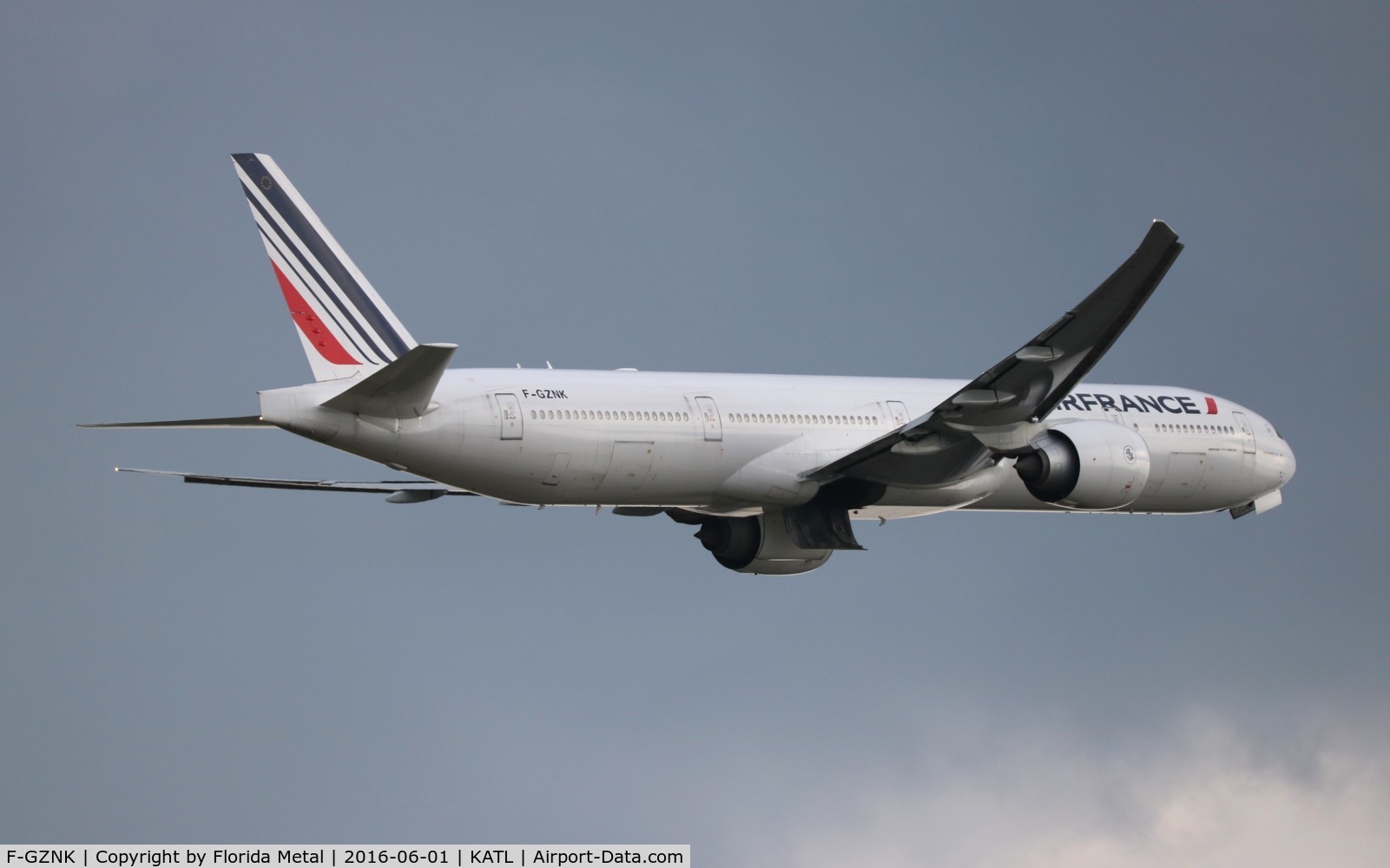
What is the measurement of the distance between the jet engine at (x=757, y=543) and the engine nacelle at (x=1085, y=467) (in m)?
4.55

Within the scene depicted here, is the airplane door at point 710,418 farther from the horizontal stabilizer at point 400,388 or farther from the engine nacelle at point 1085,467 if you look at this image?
the engine nacelle at point 1085,467

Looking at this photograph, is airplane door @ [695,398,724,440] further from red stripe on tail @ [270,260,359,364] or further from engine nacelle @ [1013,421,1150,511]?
red stripe on tail @ [270,260,359,364]

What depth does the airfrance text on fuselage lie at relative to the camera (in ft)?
110

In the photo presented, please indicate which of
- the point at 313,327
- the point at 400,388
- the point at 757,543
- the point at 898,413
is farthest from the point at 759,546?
the point at 313,327

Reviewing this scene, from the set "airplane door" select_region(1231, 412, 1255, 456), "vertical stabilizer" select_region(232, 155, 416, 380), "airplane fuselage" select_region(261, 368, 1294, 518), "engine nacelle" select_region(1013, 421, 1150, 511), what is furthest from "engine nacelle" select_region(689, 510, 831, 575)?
"airplane door" select_region(1231, 412, 1255, 456)

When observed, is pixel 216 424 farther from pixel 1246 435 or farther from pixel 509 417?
pixel 1246 435

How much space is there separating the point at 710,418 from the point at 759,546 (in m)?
4.44

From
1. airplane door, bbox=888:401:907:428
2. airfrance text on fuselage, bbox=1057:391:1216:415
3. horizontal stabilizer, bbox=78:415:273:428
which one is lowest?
horizontal stabilizer, bbox=78:415:273:428

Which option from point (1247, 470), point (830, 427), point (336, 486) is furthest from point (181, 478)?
point (1247, 470)

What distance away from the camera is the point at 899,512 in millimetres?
33062

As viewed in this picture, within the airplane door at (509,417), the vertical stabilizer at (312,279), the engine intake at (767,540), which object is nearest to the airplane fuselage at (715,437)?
the airplane door at (509,417)

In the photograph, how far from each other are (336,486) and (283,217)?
5768 millimetres

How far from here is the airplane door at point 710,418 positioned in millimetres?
29594

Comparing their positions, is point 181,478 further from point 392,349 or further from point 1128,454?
point 1128,454
